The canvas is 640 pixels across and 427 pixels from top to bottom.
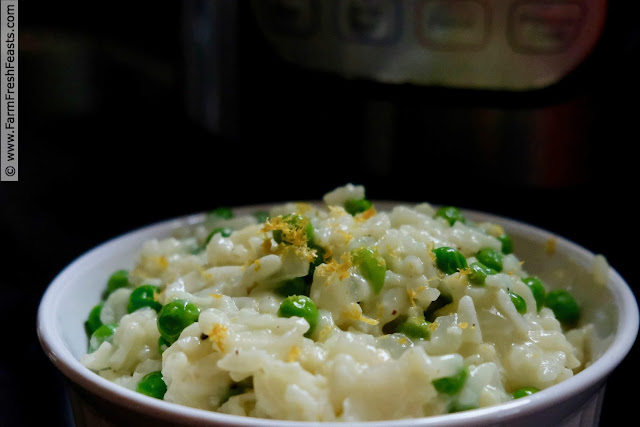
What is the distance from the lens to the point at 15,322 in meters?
2.14

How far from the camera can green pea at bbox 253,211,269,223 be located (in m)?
1.99

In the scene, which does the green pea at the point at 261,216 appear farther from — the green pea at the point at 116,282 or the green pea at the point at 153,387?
the green pea at the point at 153,387

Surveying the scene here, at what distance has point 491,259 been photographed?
162 cm

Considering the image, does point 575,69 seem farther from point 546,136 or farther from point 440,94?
point 440,94

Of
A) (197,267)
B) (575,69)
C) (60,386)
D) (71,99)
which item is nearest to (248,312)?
(197,267)

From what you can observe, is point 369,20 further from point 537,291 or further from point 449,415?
point 449,415

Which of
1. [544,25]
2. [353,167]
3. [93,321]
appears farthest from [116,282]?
[544,25]

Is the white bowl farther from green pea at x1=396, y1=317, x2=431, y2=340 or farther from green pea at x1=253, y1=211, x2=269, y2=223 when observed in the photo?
green pea at x1=396, y1=317, x2=431, y2=340

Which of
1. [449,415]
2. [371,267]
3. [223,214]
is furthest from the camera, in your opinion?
[223,214]

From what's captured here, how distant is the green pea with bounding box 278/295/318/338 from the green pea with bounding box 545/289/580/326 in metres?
0.64

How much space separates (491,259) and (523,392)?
0.38 m

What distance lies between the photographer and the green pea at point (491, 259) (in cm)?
162

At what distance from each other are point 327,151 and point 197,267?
24.1 inches

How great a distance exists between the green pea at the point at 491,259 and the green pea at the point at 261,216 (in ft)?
2.03
